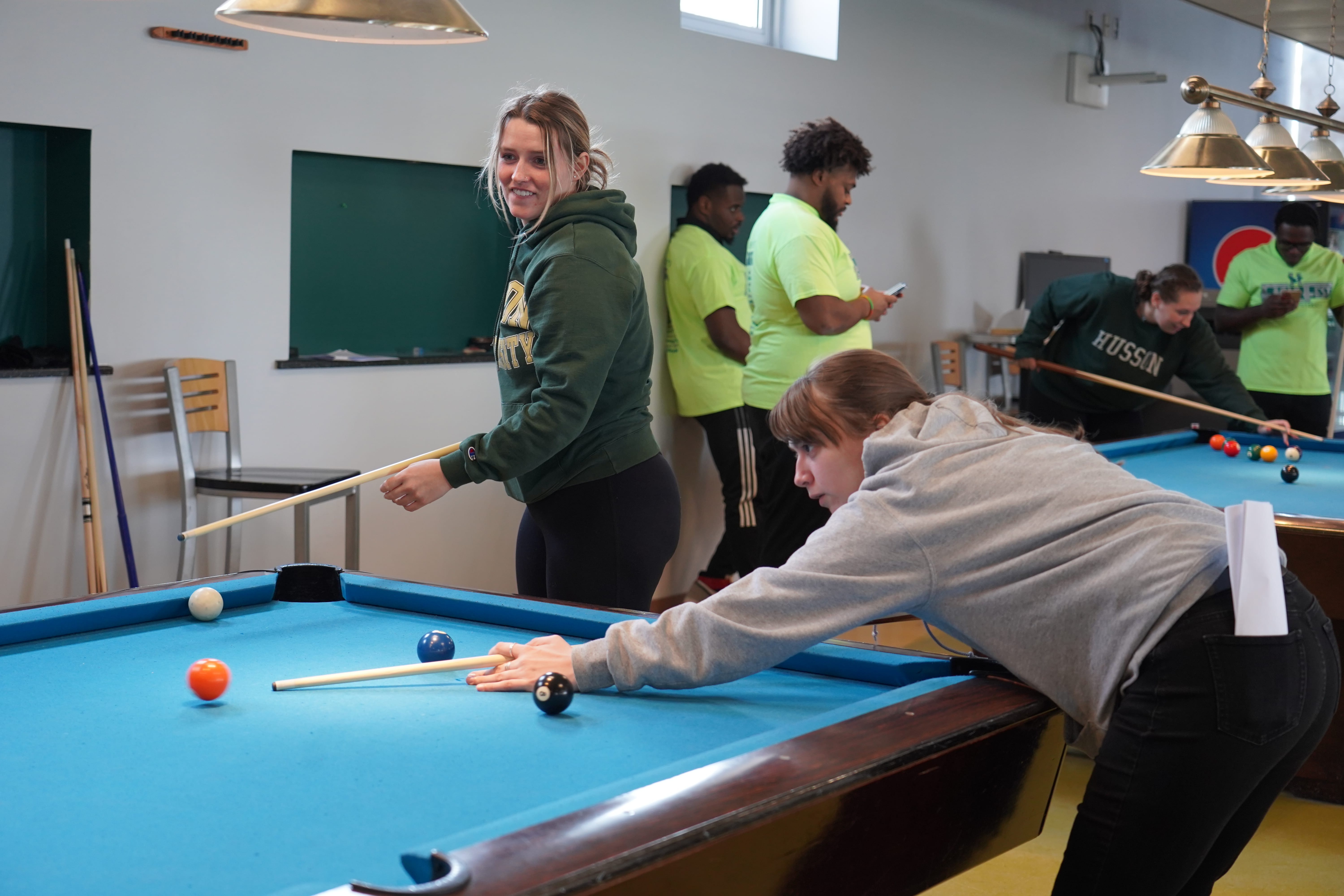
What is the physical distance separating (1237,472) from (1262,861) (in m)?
1.41

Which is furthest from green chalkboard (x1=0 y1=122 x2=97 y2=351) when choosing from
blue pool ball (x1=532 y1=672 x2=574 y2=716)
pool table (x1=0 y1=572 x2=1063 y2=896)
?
blue pool ball (x1=532 y1=672 x2=574 y2=716)

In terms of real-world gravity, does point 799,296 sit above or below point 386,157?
below

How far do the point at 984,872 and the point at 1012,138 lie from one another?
4706 millimetres

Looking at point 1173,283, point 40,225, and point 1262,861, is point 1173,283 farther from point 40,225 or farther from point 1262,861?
point 40,225

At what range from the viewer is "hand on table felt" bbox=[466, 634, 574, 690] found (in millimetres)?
1572

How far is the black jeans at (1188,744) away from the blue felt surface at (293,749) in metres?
0.22

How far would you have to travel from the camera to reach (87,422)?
3.24 m

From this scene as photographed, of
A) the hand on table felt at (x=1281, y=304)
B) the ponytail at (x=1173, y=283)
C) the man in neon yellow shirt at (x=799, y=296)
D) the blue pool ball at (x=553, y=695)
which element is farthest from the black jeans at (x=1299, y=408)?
the blue pool ball at (x=553, y=695)

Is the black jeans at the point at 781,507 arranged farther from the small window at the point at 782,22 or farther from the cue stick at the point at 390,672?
the cue stick at the point at 390,672

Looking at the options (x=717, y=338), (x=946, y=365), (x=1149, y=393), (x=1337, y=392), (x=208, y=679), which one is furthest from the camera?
(x=1337, y=392)

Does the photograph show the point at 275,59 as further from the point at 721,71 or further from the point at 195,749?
the point at 195,749

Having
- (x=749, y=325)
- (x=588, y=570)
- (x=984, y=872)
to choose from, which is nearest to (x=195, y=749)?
(x=588, y=570)

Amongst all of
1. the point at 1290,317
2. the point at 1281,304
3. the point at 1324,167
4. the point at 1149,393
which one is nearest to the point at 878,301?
the point at 1149,393

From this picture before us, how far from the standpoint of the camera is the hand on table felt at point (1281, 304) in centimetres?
572
